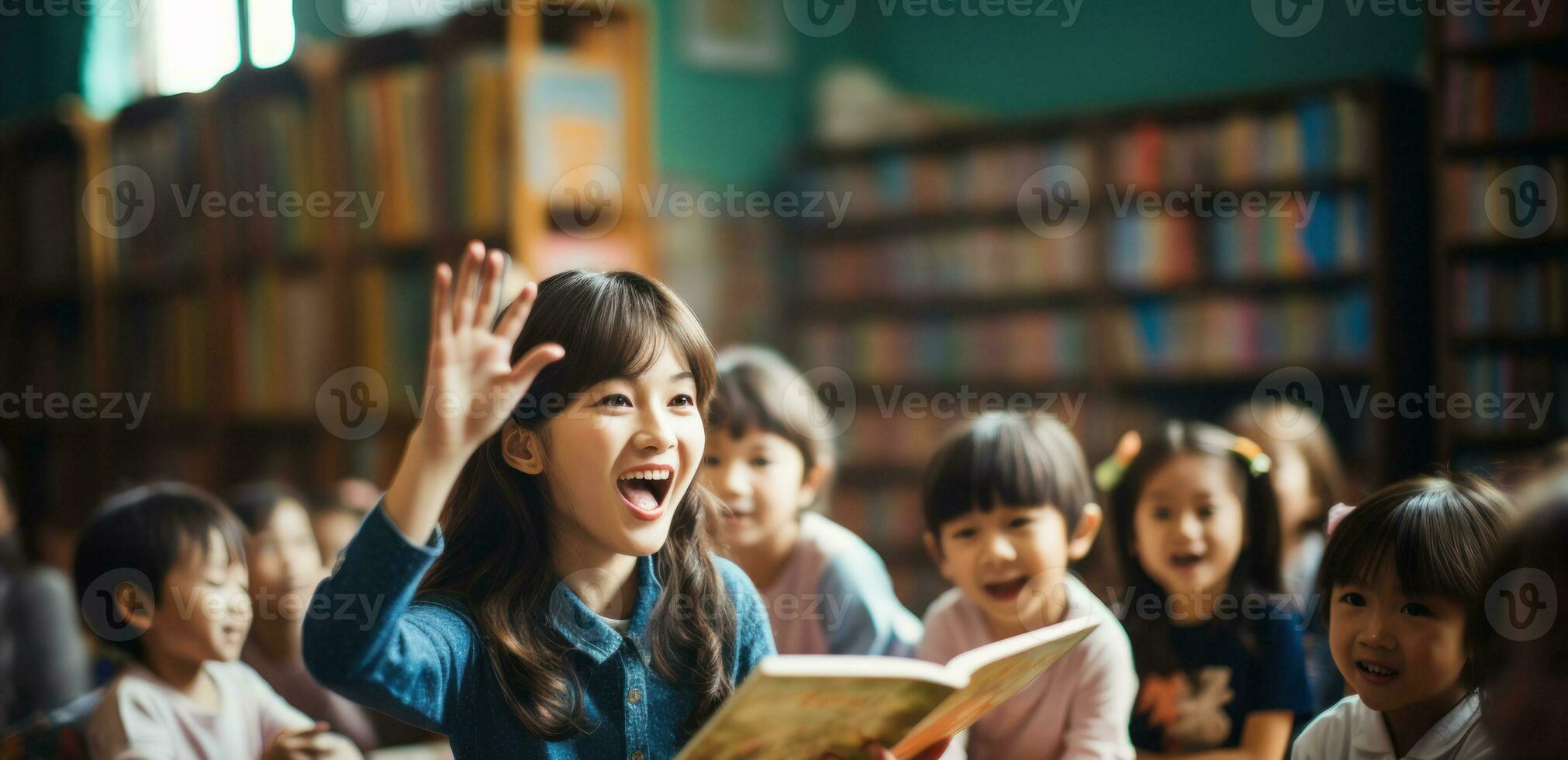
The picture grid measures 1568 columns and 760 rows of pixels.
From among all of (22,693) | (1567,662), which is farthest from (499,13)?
(1567,662)

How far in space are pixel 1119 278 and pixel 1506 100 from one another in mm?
1320

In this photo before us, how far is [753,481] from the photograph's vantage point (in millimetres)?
1778

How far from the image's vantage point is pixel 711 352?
1.25 m

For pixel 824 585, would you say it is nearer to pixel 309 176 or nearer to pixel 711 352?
pixel 711 352

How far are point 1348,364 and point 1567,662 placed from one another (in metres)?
3.29

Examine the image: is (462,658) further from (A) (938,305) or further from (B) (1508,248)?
(A) (938,305)

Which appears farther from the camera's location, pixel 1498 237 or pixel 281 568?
pixel 1498 237

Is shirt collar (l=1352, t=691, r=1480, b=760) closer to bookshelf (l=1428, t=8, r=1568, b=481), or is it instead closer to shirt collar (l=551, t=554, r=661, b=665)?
shirt collar (l=551, t=554, r=661, b=665)

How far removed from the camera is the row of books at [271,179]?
13.8ft

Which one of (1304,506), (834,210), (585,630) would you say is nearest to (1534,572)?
(585,630)

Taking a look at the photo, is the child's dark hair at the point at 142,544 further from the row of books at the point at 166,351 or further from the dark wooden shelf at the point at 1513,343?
the dark wooden shelf at the point at 1513,343

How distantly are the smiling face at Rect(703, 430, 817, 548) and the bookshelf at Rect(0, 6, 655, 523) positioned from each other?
178 cm

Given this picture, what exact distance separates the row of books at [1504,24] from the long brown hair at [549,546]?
326 centimetres

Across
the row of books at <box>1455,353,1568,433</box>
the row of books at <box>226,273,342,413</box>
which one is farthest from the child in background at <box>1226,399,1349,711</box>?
the row of books at <box>226,273,342,413</box>
